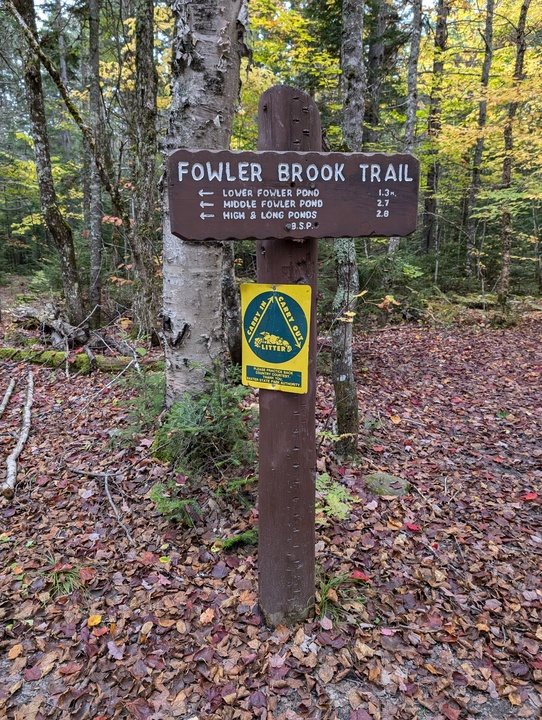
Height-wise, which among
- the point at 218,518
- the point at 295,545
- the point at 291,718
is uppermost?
the point at 295,545

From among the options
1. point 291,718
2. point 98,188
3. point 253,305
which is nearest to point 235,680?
point 291,718

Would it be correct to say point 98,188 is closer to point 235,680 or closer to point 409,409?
point 409,409

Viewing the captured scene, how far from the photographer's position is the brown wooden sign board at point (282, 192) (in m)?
1.99

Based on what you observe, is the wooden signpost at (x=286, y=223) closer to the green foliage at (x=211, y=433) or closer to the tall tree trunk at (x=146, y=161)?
the green foliage at (x=211, y=433)

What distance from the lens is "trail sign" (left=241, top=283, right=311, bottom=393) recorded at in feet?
7.47

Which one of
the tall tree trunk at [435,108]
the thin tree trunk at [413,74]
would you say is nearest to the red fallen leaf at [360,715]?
the tall tree trunk at [435,108]

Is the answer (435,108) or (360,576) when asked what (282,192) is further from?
(435,108)

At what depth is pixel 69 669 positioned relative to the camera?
8.18 ft

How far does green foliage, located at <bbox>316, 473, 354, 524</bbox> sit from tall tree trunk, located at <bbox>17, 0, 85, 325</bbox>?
→ 6.84 metres

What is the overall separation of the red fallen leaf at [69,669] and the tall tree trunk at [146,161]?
6.07 metres

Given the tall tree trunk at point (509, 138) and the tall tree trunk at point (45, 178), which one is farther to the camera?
the tall tree trunk at point (509, 138)

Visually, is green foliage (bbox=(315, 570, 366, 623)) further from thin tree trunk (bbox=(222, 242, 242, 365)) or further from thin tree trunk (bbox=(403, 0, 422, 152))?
thin tree trunk (bbox=(403, 0, 422, 152))

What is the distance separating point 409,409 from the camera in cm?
626

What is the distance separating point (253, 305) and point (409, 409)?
4619mm
